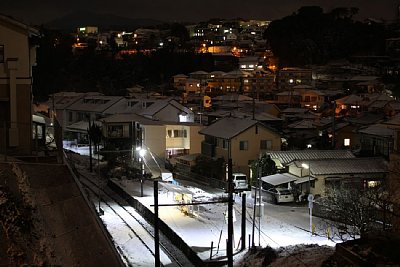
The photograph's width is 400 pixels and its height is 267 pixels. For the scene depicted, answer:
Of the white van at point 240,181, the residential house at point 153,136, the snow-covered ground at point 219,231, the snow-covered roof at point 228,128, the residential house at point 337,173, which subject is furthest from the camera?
the residential house at point 153,136

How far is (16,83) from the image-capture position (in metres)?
8.15

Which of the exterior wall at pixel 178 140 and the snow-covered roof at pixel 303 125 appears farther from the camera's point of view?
the snow-covered roof at pixel 303 125

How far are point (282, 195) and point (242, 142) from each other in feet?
14.6

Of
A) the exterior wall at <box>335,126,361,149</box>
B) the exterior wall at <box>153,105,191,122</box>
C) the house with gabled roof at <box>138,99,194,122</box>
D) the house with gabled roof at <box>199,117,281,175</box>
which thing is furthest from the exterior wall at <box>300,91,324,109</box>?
the house with gabled roof at <box>199,117,281,175</box>

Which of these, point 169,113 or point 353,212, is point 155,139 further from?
point 353,212

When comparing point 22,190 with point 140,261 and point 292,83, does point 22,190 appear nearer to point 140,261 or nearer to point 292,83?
point 140,261

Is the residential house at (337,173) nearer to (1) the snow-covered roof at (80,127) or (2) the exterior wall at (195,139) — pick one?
(2) the exterior wall at (195,139)

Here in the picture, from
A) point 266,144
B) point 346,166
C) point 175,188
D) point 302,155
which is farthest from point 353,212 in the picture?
point 266,144

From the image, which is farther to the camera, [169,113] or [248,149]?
[169,113]

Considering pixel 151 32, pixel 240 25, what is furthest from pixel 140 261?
pixel 240 25

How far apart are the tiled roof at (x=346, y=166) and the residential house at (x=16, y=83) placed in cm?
1058

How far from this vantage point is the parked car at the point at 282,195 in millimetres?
16172

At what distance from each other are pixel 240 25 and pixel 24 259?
91126 millimetres

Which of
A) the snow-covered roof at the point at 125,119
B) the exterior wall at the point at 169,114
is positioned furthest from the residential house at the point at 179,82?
the snow-covered roof at the point at 125,119
